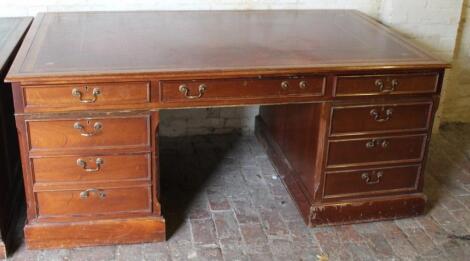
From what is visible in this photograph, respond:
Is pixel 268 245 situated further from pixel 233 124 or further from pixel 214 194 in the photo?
pixel 233 124

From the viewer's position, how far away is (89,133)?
2562 mm

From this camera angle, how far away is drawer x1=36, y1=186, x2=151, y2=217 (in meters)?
2.65

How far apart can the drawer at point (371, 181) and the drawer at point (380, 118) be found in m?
0.23

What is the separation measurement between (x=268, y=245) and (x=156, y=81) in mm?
1004

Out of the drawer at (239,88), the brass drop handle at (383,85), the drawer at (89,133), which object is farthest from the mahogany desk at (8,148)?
the brass drop handle at (383,85)

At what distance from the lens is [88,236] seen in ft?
8.98

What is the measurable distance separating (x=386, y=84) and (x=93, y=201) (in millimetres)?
1517

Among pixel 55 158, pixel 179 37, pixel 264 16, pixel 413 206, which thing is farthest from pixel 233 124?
pixel 55 158

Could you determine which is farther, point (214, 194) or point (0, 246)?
point (214, 194)

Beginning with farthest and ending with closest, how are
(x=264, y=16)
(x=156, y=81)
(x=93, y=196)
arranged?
1. (x=264, y=16)
2. (x=93, y=196)
3. (x=156, y=81)

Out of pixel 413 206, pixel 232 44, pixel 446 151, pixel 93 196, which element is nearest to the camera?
pixel 93 196

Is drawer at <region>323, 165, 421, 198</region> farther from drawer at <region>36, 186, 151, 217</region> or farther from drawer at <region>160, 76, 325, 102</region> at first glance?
drawer at <region>36, 186, 151, 217</region>

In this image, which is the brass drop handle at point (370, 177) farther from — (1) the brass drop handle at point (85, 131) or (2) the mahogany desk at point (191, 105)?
(1) the brass drop handle at point (85, 131)

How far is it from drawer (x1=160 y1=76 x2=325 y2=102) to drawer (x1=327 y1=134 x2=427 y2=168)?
338 millimetres
